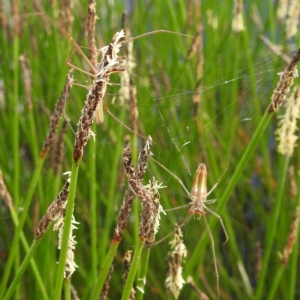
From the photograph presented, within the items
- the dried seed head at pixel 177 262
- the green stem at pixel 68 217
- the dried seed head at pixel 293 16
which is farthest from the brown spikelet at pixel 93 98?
the dried seed head at pixel 293 16

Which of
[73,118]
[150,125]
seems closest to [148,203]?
[150,125]

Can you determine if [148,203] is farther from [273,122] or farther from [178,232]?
[273,122]

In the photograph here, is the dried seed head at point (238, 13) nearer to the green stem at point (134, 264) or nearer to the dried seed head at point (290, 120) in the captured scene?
the dried seed head at point (290, 120)

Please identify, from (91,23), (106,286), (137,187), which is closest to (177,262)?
(106,286)

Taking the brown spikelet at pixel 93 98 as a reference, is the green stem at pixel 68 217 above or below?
below

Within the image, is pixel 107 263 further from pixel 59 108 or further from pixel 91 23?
pixel 91 23

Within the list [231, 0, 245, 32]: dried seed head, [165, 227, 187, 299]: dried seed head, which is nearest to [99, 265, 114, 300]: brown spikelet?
[165, 227, 187, 299]: dried seed head

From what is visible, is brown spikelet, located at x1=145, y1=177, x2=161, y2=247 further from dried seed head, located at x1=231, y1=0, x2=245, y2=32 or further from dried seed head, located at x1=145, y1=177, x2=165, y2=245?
dried seed head, located at x1=231, y1=0, x2=245, y2=32

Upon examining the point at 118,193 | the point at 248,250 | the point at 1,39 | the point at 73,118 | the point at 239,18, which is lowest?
the point at 248,250
